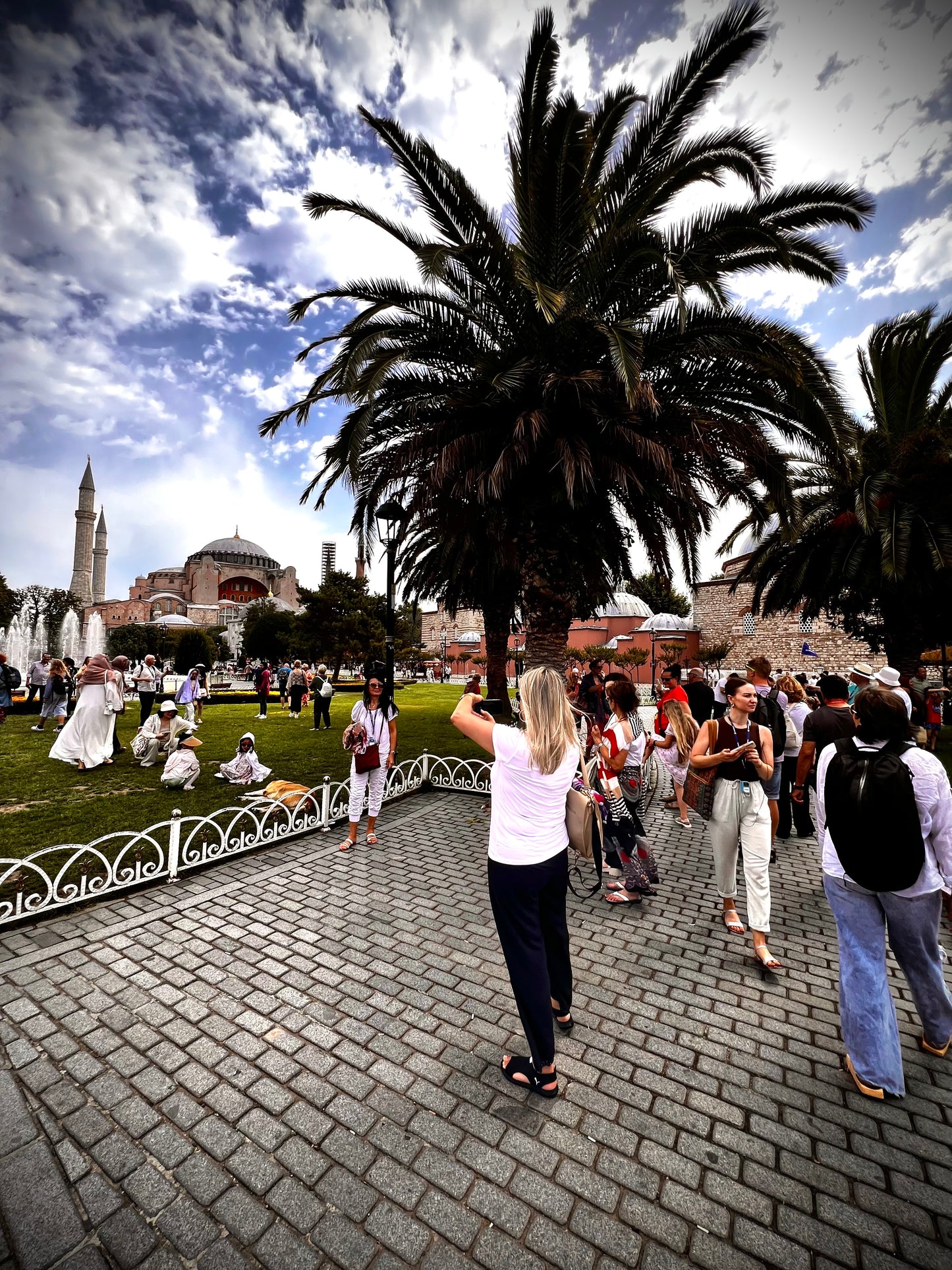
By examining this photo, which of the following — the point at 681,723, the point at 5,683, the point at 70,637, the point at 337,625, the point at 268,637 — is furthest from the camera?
the point at 70,637

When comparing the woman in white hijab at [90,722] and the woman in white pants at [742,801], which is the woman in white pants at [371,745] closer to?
the woman in white pants at [742,801]

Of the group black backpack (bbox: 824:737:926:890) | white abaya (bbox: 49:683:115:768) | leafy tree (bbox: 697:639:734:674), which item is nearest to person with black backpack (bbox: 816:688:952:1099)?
black backpack (bbox: 824:737:926:890)

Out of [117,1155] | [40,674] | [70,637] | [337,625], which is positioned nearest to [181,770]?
[117,1155]

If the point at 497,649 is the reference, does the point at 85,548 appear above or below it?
above

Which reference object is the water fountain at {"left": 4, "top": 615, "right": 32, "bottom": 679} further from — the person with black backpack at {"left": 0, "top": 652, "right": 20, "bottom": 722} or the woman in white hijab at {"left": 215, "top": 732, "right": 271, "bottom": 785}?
the woman in white hijab at {"left": 215, "top": 732, "right": 271, "bottom": 785}

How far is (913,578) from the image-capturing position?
12570mm

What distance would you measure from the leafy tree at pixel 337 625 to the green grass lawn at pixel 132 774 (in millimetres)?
11900

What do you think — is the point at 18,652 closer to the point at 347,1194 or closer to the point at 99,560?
the point at 347,1194

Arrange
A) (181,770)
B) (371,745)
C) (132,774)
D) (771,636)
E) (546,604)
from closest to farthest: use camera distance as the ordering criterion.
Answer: (371,745) → (546,604) → (181,770) → (132,774) → (771,636)


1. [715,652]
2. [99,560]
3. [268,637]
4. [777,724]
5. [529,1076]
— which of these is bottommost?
[529,1076]

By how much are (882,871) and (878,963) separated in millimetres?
532

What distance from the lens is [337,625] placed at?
29.8 meters

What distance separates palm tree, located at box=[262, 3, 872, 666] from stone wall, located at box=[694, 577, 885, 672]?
27.8 m

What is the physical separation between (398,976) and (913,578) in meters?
14.4
